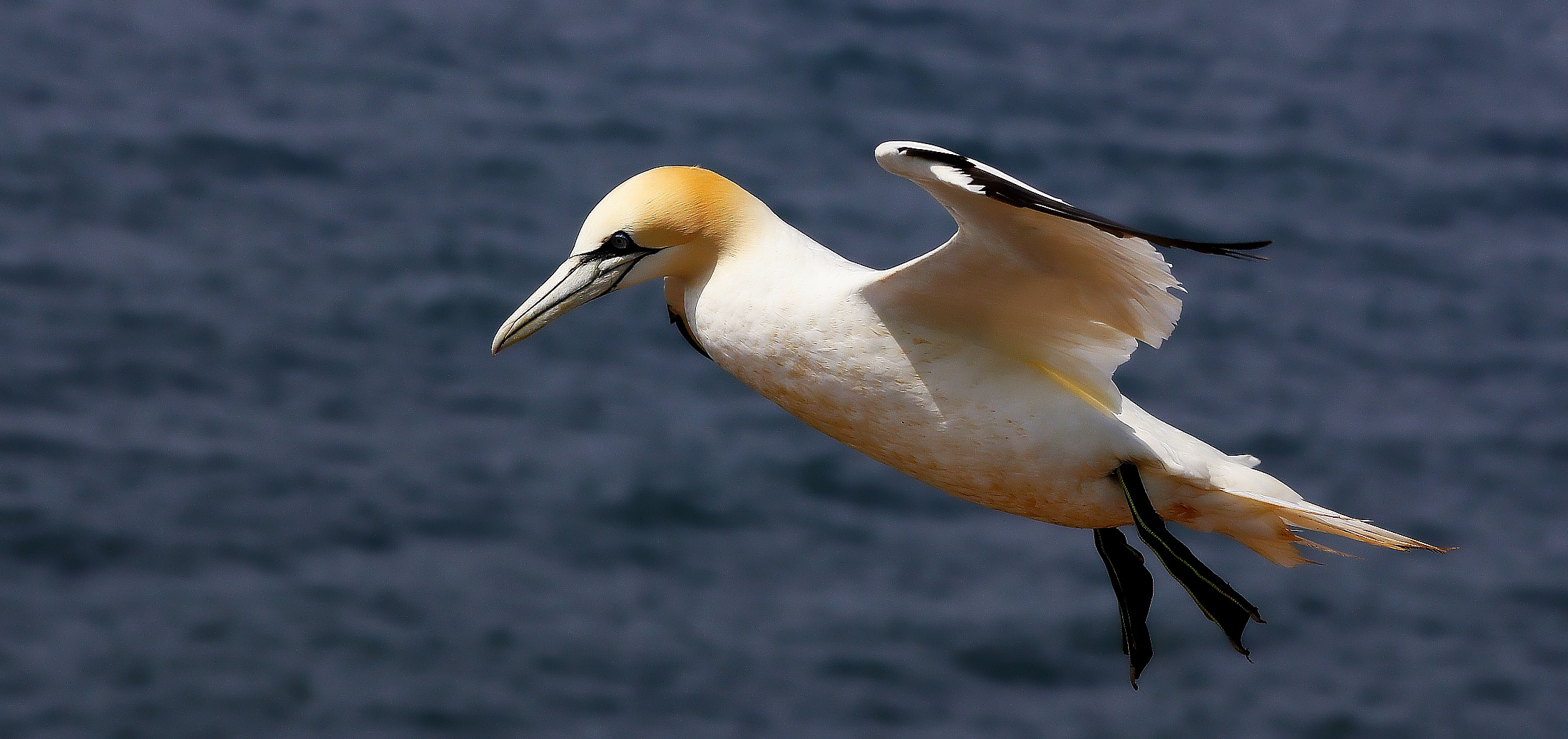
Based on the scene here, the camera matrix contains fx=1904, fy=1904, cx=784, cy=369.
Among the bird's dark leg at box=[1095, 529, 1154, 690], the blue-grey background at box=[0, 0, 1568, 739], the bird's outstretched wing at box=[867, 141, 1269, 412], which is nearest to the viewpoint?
the bird's outstretched wing at box=[867, 141, 1269, 412]

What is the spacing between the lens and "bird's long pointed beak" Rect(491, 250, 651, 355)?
6.12 m

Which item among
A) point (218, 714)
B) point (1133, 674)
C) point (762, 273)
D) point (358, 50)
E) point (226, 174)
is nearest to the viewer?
point (762, 273)

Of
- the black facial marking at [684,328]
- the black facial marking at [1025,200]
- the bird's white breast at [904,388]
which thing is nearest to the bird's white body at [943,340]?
the bird's white breast at [904,388]

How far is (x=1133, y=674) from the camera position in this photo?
6.46 meters

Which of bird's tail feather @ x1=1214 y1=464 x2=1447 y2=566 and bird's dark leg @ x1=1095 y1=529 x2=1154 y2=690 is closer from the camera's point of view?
bird's tail feather @ x1=1214 y1=464 x2=1447 y2=566

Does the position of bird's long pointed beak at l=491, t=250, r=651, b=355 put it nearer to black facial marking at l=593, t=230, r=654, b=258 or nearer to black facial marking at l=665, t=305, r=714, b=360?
black facial marking at l=593, t=230, r=654, b=258

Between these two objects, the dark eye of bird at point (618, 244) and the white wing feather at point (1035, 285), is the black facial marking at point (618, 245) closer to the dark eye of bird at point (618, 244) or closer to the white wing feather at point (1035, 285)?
the dark eye of bird at point (618, 244)

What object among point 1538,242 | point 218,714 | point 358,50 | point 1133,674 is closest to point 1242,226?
point 1538,242

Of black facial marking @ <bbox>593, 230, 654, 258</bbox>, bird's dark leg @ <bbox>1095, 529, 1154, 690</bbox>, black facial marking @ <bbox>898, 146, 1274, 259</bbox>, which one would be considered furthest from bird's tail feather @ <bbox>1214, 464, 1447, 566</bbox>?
black facial marking @ <bbox>593, 230, 654, 258</bbox>

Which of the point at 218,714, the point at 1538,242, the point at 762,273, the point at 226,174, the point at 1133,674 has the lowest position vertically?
the point at 218,714

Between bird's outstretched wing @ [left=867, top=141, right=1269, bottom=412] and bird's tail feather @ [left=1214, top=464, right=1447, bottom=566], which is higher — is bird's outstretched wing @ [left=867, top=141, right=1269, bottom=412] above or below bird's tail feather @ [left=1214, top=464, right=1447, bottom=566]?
above

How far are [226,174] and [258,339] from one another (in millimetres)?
2576

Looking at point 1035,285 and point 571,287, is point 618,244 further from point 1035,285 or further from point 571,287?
point 1035,285

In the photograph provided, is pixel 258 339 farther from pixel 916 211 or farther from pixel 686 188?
pixel 686 188
